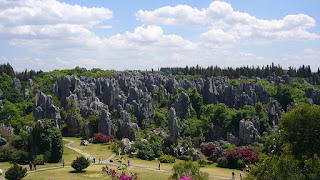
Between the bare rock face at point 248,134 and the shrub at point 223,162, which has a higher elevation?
the bare rock face at point 248,134

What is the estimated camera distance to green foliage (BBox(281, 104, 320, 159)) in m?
21.2

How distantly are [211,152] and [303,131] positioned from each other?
19.9m

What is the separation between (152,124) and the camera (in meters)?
57.9

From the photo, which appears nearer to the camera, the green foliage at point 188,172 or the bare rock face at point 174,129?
the green foliage at point 188,172

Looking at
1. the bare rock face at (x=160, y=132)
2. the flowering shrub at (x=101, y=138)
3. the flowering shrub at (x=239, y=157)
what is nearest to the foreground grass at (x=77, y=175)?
the flowering shrub at (x=239, y=157)

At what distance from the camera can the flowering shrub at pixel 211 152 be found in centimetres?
3984

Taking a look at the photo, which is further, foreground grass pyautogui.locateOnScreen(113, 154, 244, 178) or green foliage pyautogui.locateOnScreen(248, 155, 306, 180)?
foreground grass pyautogui.locateOnScreen(113, 154, 244, 178)

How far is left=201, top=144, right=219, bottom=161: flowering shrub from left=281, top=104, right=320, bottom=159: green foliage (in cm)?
1808

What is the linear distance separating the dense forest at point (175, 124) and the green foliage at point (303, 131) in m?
0.06

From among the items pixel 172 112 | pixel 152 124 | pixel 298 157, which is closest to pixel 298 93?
pixel 152 124

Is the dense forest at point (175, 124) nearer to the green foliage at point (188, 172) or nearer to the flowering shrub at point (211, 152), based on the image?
the flowering shrub at point (211, 152)

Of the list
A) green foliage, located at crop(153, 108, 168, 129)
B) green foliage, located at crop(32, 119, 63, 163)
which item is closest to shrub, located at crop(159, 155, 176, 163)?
green foliage, located at crop(32, 119, 63, 163)

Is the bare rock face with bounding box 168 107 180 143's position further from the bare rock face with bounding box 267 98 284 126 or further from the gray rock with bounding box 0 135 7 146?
the gray rock with bounding box 0 135 7 146

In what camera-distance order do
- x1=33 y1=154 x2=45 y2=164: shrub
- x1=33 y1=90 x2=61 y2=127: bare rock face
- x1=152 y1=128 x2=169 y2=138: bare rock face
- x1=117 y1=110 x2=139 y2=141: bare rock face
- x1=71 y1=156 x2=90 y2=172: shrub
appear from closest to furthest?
x1=71 y1=156 x2=90 y2=172: shrub
x1=33 y1=154 x2=45 y2=164: shrub
x1=117 y1=110 x2=139 y2=141: bare rock face
x1=152 y1=128 x2=169 y2=138: bare rock face
x1=33 y1=90 x2=61 y2=127: bare rock face
